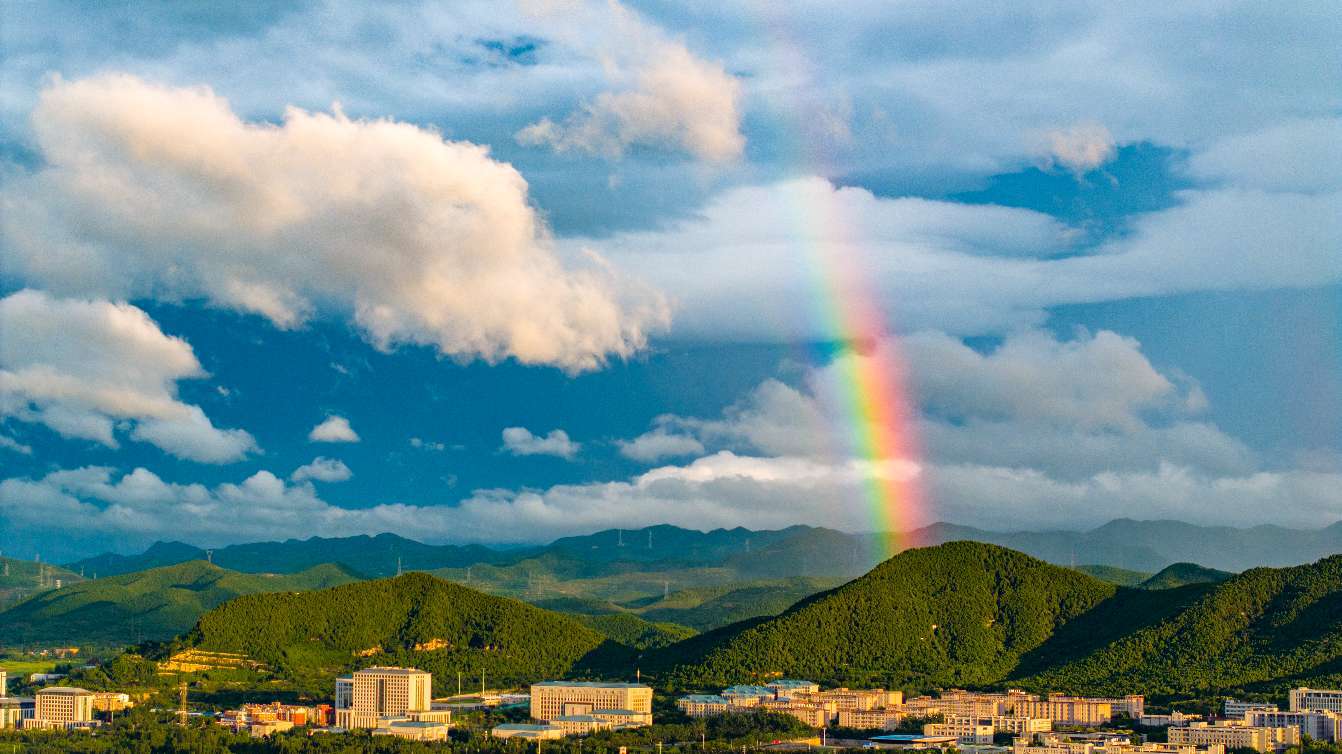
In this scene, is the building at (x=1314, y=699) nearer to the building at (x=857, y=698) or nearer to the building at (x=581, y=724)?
the building at (x=857, y=698)

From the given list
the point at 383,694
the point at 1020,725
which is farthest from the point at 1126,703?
the point at 383,694

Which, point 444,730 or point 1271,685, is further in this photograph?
point 1271,685

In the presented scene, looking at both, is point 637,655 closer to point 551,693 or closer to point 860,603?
point 860,603

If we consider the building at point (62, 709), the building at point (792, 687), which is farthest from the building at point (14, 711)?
the building at point (792, 687)

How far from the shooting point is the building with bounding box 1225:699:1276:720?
383 ft

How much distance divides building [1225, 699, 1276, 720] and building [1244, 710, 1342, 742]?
93.6 inches

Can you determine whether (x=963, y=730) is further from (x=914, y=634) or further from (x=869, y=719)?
(x=914, y=634)

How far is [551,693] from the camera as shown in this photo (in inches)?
5128

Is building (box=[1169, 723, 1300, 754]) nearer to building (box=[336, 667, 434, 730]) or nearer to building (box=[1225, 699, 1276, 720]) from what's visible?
building (box=[1225, 699, 1276, 720])

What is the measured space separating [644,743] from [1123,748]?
29081mm

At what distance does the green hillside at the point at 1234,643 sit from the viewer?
5325 inches

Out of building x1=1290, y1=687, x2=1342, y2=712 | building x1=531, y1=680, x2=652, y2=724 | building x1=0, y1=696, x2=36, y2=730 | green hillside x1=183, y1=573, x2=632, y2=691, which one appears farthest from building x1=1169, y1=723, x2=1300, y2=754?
building x1=0, y1=696, x2=36, y2=730

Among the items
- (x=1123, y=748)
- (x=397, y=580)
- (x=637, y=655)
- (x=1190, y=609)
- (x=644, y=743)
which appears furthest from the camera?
(x=397, y=580)

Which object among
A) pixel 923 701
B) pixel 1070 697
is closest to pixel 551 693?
pixel 923 701
